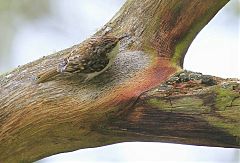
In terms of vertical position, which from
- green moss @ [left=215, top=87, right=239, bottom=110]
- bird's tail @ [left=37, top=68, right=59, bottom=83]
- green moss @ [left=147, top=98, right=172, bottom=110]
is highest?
bird's tail @ [left=37, top=68, right=59, bottom=83]

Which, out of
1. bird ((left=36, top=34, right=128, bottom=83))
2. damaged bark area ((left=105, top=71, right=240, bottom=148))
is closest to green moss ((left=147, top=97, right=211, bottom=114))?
damaged bark area ((left=105, top=71, right=240, bottom=148))

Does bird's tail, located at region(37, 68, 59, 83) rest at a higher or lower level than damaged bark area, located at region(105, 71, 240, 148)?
higher

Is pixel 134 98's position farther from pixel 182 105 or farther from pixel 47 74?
pixel 47 74

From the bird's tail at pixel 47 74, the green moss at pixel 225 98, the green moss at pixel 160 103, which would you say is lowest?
the green moss at pixel 225 98

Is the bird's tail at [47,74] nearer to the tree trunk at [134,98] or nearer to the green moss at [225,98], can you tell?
the tree trunk at [134,98]

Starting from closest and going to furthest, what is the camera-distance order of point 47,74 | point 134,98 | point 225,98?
point 225,98
point 134,98
point 47,74

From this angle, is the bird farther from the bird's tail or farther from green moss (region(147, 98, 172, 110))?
green moss (region(147, 98, 172, 110))

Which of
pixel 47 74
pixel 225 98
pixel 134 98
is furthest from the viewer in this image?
pixel 47 74

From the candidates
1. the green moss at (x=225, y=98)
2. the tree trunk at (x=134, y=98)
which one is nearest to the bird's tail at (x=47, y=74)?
the tree trunk at (x=134, y=98)

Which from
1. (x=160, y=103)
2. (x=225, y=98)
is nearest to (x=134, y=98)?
(x=160, y=103)
